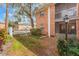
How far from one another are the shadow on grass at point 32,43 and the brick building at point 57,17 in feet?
0.51

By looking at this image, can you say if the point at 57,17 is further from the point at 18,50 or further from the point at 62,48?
the point at 18,50

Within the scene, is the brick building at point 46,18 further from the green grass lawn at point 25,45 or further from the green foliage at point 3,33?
the green foliage at point 3,33

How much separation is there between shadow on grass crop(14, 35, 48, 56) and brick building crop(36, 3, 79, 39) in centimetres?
16

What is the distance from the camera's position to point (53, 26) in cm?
286

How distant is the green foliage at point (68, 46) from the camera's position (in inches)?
111

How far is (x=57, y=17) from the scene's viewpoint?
2.85 meters

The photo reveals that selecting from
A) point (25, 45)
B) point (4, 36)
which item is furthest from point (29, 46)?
point (4, 36)

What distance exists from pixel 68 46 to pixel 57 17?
36 centimetres

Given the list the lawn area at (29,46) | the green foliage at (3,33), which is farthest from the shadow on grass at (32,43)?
the green foliage at (3,33)

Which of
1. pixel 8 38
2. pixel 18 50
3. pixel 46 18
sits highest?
pixel 46 18

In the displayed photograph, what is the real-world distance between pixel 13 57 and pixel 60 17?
71cm

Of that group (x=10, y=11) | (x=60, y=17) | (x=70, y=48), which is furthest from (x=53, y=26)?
(x=10, y=11)

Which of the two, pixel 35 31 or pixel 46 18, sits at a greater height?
pixel 46 18

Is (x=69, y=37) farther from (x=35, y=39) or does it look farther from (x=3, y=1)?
(x=3, y=1)
